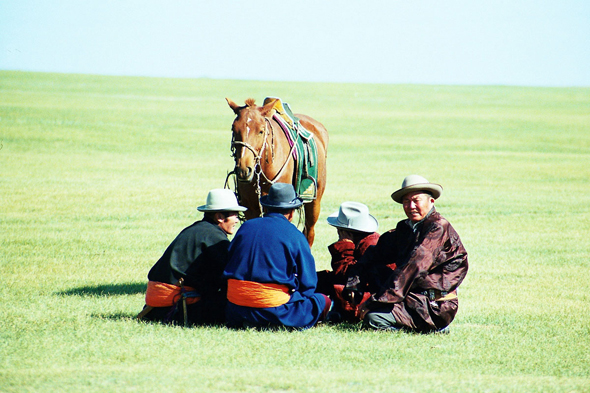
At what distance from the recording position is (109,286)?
9305mm

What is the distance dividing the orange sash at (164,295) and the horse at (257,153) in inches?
76.1

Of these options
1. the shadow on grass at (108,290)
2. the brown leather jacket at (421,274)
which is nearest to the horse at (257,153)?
the shadow on grass at (108,290)

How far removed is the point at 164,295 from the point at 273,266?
1198 mm

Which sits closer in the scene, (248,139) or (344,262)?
(344,262)

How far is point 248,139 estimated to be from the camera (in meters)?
8.64

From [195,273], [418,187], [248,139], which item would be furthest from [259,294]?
[248,139]

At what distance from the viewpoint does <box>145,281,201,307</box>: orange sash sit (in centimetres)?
697

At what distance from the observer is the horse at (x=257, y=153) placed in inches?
337

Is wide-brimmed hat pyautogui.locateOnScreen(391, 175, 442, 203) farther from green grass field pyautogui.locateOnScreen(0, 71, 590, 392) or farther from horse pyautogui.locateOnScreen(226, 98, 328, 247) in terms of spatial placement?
horse pyautogui.locateOnScreen(226, 98, 328, 247)

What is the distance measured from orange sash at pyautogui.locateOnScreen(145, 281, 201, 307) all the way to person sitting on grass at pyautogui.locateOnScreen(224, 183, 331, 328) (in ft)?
1.54

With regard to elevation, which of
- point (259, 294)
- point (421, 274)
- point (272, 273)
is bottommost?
point (259, 294)

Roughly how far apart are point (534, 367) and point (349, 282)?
1.92 metres

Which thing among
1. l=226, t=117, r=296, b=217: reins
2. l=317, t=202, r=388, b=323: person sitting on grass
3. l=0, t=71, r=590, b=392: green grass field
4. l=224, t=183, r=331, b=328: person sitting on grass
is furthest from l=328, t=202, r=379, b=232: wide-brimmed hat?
l=226, t=117, r=296, b=217: reins

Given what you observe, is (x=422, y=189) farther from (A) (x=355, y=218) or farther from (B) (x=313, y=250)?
(B) (x=313, y=250)
